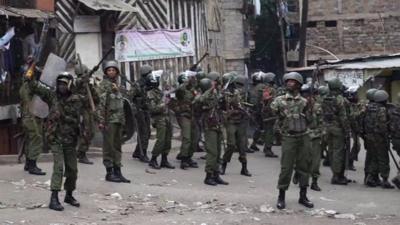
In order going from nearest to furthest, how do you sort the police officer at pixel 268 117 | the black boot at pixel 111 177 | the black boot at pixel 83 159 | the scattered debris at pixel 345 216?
the scattered debris at pixel 345 216 < the black boot at pixel 111 177 < the black boot at pixel 83 159 < the police officer at pixel 268 117

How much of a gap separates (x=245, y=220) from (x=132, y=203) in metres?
1.63

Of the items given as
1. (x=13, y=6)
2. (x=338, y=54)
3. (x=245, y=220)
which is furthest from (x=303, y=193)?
(x=338, y=54)

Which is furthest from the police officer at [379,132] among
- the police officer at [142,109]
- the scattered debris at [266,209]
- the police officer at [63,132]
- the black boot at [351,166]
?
the police officer at [63,132]

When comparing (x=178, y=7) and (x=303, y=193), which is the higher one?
(x=178, y=7)

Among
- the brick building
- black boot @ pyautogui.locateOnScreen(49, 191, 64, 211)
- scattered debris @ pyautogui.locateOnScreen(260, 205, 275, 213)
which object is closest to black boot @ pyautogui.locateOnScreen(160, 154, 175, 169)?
scattered debris @ pyautogui.locateOnScreen(260, 205, 275, 213)

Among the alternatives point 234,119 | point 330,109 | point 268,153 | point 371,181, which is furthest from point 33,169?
point 268,153

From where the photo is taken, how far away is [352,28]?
1230 inches

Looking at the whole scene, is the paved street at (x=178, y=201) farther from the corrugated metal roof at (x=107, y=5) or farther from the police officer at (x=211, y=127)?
the corrugated metal roof at (x=107, y=5)

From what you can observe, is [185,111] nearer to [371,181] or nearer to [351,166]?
[371,181]

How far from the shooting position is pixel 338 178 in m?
12.0

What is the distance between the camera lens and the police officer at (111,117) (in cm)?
1022

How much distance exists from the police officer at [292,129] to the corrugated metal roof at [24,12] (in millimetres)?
5910

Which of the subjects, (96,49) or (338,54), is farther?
(338,54)

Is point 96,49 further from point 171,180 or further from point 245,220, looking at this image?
point 245,220
